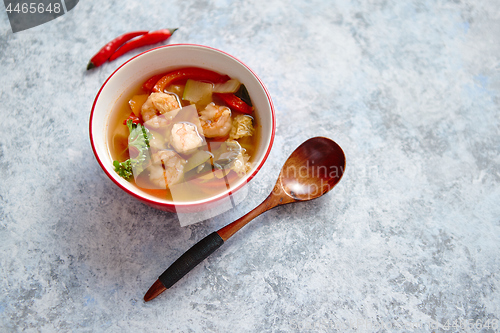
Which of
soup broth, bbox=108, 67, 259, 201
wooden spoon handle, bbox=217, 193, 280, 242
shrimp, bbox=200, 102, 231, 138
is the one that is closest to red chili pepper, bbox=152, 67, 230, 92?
soup broth, bbox=108, 67, 259, 201

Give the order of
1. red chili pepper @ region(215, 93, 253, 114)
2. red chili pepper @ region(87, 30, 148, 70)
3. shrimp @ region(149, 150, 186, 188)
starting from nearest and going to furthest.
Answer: shrimp @ region(149, 150, 186, 188)
red chili pepper @ region(215, 93, 253, 114)
red chili pepper @ region(87, 30, 148, 70)

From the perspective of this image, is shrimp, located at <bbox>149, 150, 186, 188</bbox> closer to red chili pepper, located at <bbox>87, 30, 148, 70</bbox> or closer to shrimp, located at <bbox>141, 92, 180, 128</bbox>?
shrimp, located at <bbox>141, 92, 180, 128</bbox>

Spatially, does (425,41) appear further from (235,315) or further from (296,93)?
(235,315)

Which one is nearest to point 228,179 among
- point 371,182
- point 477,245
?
point 371,182

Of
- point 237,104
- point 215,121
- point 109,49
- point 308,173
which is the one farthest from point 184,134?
point 109,49

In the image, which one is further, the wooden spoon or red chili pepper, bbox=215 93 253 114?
the wooden spoon

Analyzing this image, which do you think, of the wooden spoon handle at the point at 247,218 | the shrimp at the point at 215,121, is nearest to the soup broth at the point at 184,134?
the shrimp at the point at 215,121
